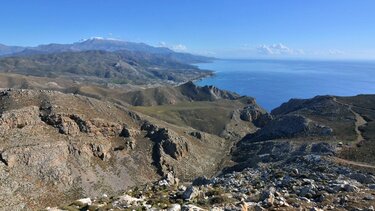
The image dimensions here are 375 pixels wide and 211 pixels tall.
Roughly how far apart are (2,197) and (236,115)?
113m

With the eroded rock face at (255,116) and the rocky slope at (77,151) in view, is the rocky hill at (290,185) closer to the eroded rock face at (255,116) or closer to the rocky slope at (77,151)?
the rocky slope at (77,151)

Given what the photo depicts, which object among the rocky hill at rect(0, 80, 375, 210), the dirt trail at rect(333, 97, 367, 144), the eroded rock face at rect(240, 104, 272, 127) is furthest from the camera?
the eroded rock face at rect(240, 104, 272, 127)

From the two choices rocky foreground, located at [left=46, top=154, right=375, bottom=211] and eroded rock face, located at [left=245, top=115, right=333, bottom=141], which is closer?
rocky foreground, located at [left=46, top=154, right=375, bottom=211]

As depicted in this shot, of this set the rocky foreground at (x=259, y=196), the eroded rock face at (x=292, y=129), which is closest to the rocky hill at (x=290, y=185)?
the rocky foreground at (x=259, y=196)

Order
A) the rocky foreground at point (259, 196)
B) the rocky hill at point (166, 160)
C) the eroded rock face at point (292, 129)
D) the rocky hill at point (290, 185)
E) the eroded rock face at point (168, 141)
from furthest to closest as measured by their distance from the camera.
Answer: the eroded rock face at point (168, 141) → the eroded rock face at point (292, 129) → the rocky hill at point (166, 160) → the rocky hill at point (290, 185) → the rocky foreground at point (259, 196)

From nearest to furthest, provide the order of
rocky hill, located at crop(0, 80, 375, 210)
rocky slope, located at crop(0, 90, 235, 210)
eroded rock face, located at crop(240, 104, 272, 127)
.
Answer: rocky hill, located at crop(0, 80, 375, 210) < rocky slope, located at crop(0, 90, 235, 210) < eroded rock face, located at crop(240, 104, 272, 127)

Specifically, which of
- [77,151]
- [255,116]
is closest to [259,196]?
[77,151]

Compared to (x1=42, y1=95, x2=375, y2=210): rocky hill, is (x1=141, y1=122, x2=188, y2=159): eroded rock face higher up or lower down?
lower down

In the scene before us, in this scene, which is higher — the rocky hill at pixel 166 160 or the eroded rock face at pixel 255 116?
the rocky hill at pixel 166 160

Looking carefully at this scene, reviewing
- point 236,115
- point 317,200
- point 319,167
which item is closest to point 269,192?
point 317,200

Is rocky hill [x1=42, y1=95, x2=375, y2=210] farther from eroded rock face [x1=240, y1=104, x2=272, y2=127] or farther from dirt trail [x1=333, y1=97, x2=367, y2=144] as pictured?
eroded rock face [x1=240, y1=104, x2=272, y2=127]

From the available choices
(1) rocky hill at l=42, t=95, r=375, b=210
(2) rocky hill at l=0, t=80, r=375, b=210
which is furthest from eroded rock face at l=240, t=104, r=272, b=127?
(1) rocky hill at l=42, t=95, r=375, b=210

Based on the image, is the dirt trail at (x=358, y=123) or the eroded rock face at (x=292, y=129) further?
the eroded rock face at (x=292, y=129)

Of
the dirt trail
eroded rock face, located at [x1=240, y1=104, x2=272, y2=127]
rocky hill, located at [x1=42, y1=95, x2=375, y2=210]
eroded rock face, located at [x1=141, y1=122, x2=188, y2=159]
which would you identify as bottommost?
eroded rock face, located at [x1=240, y1=104, x2=272, y2=127]
